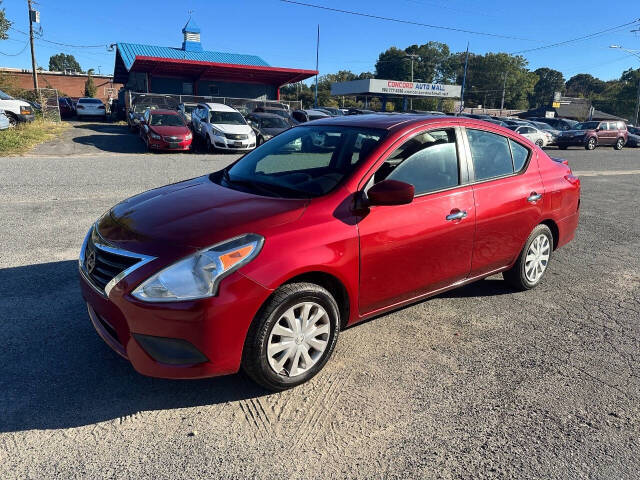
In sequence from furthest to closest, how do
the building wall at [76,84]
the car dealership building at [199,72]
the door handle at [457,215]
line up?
the building wall at [76,84] → the car dealership building at [199,72] → the door handle at [457,215]

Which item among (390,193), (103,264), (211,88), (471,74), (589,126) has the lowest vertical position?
(103,264)

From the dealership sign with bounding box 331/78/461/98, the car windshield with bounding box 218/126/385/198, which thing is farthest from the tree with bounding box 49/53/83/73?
the car windshield with bounding box 218/126/385/198

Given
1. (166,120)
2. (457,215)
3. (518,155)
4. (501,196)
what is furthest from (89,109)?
(457,215)

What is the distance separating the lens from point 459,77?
123688mm

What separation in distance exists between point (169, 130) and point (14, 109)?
24.0ft

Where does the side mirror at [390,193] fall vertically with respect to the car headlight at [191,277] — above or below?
above

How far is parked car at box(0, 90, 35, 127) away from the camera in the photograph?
18109 mm

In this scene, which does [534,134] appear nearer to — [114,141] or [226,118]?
[226,118]

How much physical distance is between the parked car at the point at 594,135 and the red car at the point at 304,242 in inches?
1046

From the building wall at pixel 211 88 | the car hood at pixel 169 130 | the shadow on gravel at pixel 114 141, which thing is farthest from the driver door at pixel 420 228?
the building wall at pixel 211 88

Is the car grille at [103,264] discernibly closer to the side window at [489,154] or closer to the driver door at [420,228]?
the driver door at [420,228]

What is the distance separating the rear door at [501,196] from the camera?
3914 mm

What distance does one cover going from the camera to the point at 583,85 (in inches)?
5231

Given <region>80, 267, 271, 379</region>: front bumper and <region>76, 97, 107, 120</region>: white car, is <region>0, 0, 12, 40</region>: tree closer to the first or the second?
<region>76, 97, 107, 120</region>: white car
